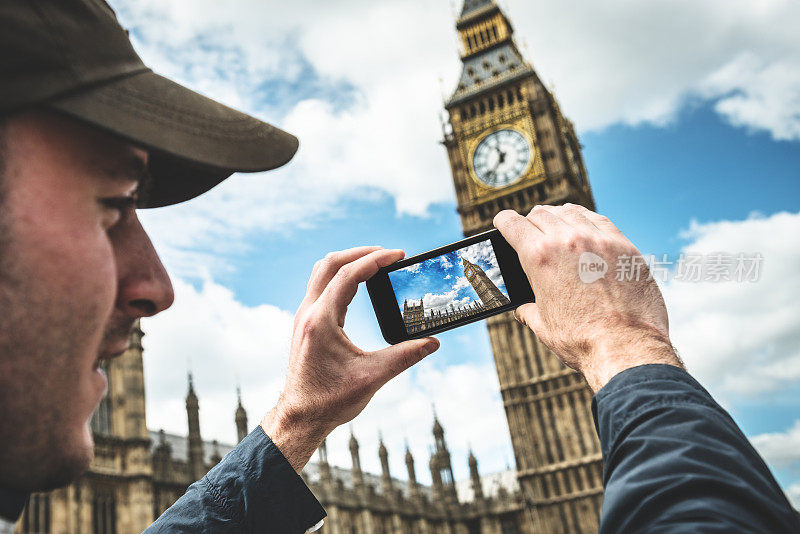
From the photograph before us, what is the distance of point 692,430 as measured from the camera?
1.01 meters

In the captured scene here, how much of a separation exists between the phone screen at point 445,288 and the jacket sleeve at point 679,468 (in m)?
0.79

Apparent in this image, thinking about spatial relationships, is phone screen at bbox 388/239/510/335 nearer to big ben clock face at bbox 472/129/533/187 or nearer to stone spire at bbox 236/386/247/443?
stone spire at bbox 236/386/247/443

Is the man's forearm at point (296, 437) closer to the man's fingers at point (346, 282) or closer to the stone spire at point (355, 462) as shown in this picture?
the man's fingers at point (346, 282)

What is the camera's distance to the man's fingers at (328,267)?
1.88 metres

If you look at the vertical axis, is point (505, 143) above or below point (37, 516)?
above

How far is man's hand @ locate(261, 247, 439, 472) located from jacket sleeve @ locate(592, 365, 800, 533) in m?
0.75

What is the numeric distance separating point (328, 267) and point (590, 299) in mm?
776

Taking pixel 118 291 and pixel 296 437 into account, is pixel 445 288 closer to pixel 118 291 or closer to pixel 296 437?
pixel 296 437

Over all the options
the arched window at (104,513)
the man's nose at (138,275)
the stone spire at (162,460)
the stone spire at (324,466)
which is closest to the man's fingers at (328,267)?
the man's nose at (138,275)

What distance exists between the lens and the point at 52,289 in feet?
3.13

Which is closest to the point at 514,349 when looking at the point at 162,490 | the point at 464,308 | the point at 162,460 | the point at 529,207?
the point at 529,207

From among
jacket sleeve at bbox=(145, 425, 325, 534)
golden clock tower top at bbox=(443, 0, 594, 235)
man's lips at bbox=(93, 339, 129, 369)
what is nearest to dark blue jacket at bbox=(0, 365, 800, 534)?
man's lips at bbox=(93, 339, 129, 369)

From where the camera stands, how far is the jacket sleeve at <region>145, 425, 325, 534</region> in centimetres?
169

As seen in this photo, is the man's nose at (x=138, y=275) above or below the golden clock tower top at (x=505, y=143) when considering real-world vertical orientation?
below
